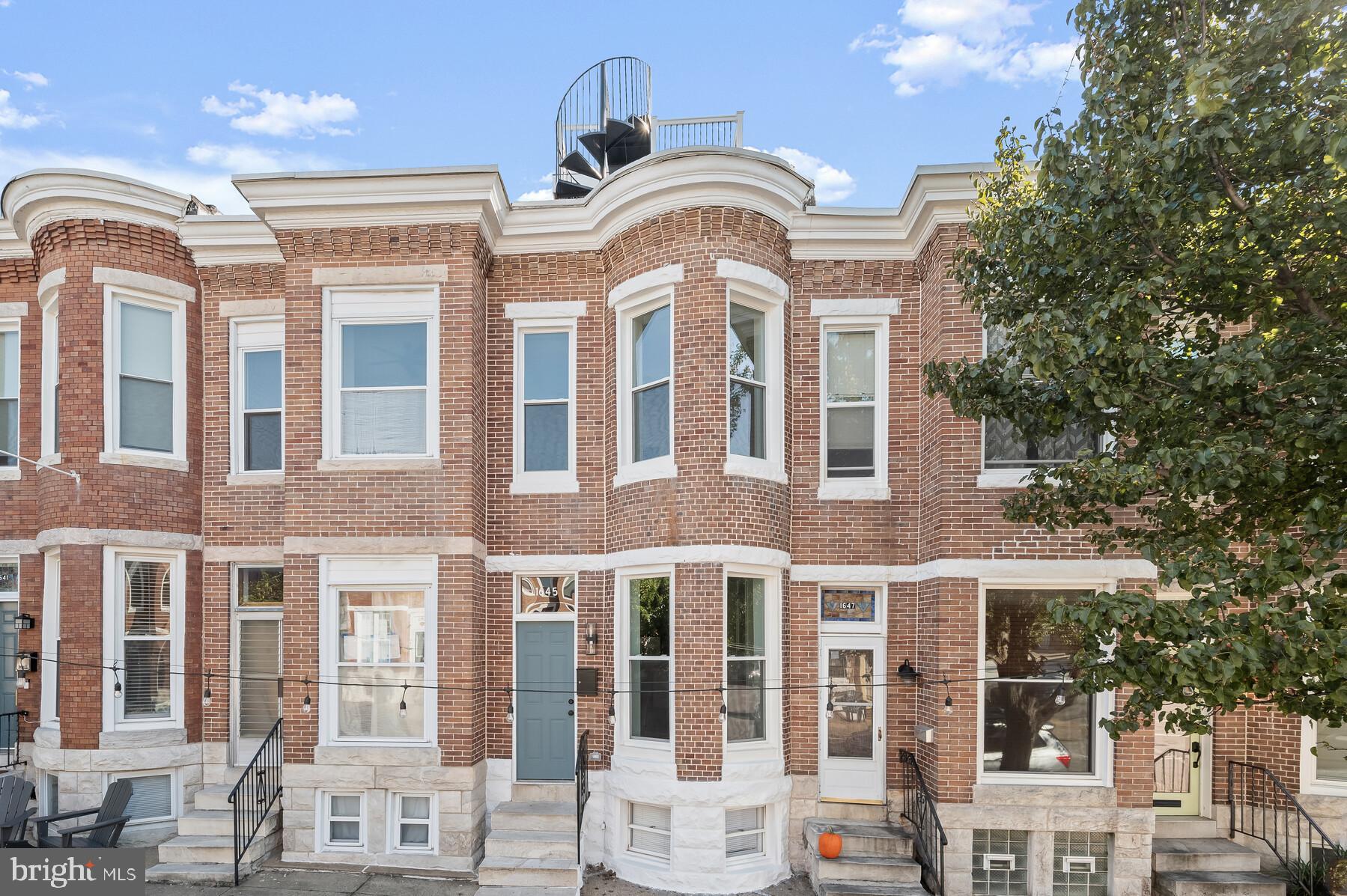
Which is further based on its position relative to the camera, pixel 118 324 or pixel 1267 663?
pixel 118 324

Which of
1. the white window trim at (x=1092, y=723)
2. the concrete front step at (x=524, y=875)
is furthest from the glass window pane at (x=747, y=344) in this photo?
the concrete front step at (x=524, y=875)

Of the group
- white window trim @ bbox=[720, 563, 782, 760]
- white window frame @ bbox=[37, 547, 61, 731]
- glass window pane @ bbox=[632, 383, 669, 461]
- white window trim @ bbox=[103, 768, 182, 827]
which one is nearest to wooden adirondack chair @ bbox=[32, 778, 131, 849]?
white window trim @ bbox=[103, 768, 182, 827]

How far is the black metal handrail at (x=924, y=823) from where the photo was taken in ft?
25.6

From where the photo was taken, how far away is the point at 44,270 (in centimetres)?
974

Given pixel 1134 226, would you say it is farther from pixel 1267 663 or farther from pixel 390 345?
pixel 390 345

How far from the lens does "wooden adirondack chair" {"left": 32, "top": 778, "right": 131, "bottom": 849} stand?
323 inches

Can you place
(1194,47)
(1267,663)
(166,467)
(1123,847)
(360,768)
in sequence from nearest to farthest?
(1267,663) < (1194,47) < (1123,847) < (360,768) < (166,467)

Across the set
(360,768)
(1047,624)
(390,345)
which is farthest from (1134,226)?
(360,768)

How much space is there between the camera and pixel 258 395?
394 inches

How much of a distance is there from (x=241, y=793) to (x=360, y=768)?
1.51 m

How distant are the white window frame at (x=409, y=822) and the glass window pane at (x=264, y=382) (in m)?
5.13

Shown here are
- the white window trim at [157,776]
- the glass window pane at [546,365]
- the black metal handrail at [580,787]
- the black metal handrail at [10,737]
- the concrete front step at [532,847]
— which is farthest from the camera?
the black metal handrail at [10,737]

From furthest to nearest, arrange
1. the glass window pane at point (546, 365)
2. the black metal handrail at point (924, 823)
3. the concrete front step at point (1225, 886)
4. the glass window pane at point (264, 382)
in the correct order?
the glass window pane at point (264, 382) → the glass window pane at point (546, 365) → the black metal handrail at point (924, 823) → the concrete front step at point (1225, 886)

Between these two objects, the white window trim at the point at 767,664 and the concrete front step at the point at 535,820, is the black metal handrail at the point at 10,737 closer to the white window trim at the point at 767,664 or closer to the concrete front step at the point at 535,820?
the concrete front step at the point at 535,820
